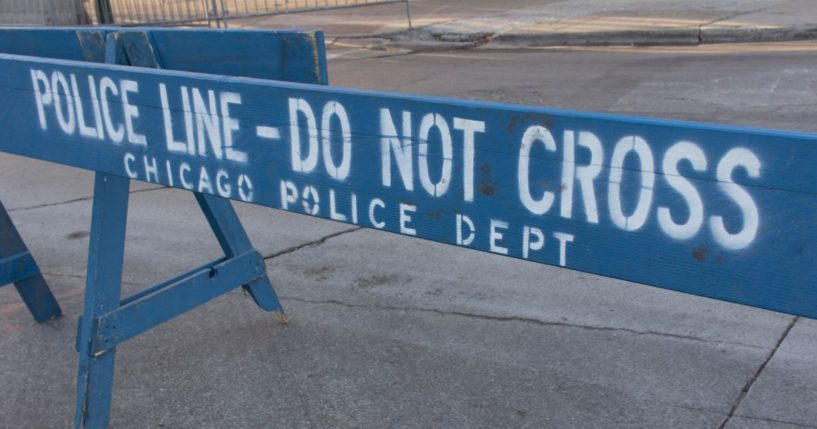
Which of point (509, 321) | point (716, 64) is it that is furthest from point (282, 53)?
point (716, 64)

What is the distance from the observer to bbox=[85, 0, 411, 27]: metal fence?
12242mm

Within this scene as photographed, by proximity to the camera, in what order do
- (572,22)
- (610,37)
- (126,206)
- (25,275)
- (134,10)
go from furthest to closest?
1. (134,10)
2. (572,22)
3. (610,37)
4. (25,275)
5. (126,206)

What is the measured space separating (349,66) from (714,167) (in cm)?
965

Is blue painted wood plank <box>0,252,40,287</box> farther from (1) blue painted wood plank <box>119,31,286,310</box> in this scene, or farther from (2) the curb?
(2) the curb

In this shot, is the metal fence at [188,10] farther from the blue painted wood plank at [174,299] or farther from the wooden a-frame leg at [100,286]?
the wooden a-frame leg at [100,286]

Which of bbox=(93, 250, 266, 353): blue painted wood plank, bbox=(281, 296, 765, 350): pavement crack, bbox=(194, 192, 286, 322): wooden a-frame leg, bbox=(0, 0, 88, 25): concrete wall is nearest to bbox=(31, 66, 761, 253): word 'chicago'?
bbox=(93, 250, 266, 353): blue painted wood plank

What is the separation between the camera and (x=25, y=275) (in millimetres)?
4352

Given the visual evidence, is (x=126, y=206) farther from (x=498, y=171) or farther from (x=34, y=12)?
(x=34, y=12)

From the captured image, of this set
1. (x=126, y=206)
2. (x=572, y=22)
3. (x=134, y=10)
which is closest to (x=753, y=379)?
(x=126, y=206)

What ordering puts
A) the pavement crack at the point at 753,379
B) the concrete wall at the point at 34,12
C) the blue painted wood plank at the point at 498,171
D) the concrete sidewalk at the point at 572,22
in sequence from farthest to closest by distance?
the concrete wall at the point at 34,12
the concrete sidewalk at the point at 572,22
the pavement crack at the point at 753,379
the blue painted wood plank at the point at 498,171

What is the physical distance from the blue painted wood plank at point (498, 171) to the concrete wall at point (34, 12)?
11745mm

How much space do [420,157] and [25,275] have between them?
2706 mm

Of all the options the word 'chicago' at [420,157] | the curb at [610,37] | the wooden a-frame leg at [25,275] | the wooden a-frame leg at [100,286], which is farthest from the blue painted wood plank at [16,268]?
the curb at [610,37]

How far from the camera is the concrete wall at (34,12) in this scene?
45.2 feet
